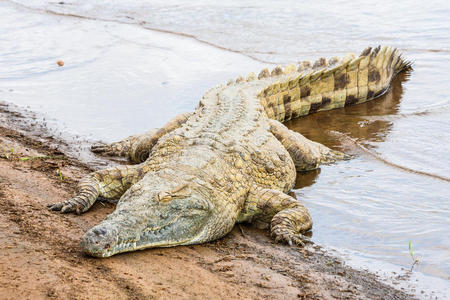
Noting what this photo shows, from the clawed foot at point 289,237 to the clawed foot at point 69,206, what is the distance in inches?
61.2

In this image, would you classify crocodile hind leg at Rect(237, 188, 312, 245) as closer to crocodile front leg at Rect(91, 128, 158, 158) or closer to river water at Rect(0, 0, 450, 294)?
river water at Rect(0, 0, 450, 294)

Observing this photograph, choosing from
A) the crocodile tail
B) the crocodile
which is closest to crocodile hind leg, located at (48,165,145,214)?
the crocodile

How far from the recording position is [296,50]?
34.9 feet

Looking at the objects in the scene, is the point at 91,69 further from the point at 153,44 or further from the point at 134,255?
the point at 134,255

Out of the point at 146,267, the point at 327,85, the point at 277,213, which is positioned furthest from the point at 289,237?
the point at 327,85

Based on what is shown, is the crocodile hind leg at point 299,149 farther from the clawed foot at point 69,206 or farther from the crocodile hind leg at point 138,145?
the clawed foot at point 69,206

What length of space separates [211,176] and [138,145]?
161 centimetres

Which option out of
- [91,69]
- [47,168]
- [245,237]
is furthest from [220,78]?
[245,237]

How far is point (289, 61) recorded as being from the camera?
10016 mm

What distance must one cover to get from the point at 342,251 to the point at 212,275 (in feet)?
3.86

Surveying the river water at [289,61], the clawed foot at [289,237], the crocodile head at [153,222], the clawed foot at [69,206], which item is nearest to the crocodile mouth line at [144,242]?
the crocodile head at [153,222]

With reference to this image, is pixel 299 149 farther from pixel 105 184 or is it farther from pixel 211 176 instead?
pixel 105 184

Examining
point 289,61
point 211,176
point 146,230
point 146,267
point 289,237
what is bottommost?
point 289,237

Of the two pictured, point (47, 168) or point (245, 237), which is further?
point (47, 168)
